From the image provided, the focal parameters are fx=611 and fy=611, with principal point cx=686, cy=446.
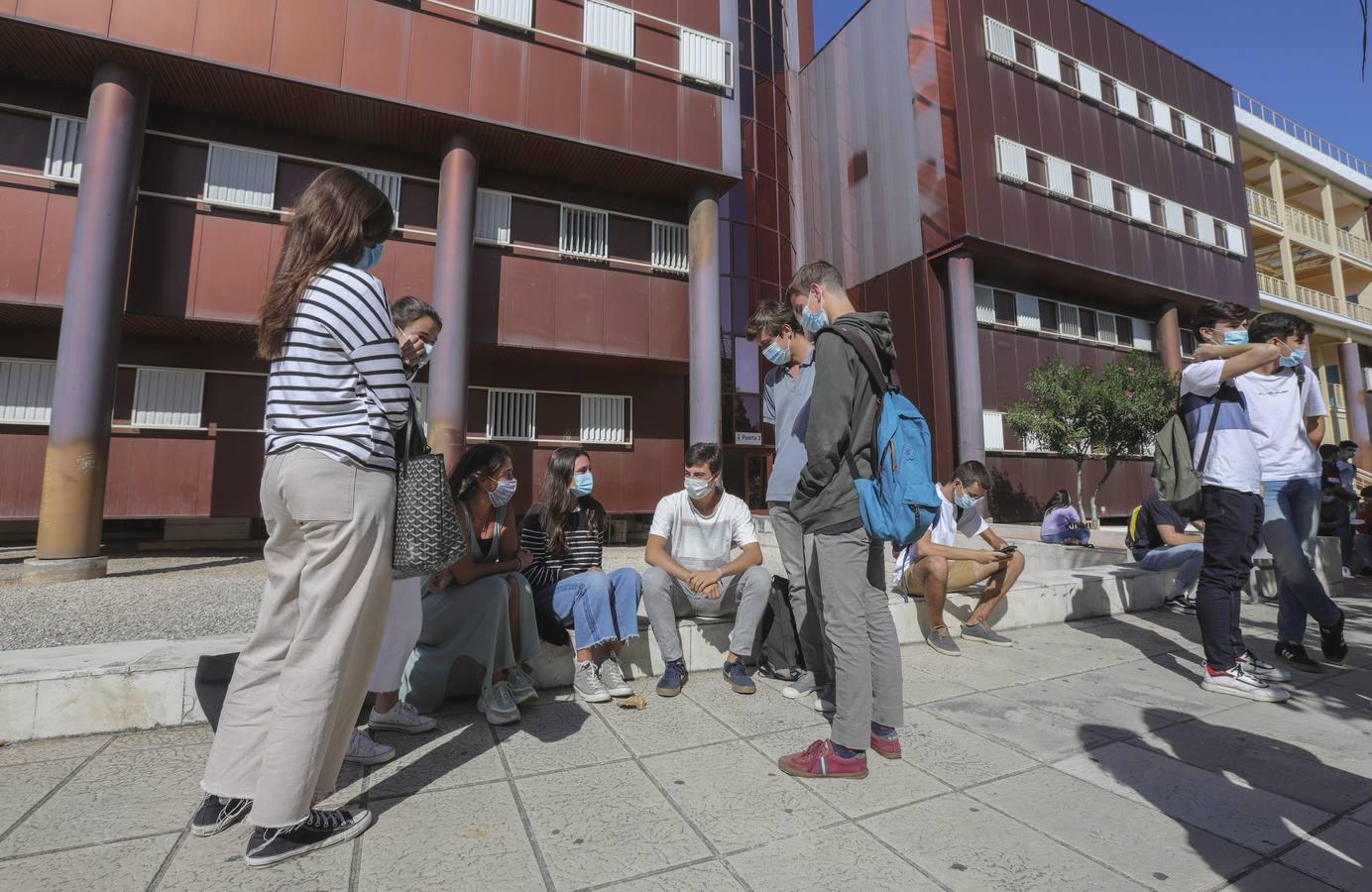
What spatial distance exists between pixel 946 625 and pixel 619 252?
981cm

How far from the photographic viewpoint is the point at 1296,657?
13.1 ft

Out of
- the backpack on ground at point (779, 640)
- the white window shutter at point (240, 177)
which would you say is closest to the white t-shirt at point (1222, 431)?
the backpack on ground at point (779, 640)

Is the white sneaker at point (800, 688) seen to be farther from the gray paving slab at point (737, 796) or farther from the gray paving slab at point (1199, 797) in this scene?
the gray paving slab at point (1199, 797)

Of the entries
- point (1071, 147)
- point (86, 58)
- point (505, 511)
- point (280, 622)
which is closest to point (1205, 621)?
point (505, 511)

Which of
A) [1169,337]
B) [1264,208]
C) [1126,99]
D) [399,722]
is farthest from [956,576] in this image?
[1264,208]

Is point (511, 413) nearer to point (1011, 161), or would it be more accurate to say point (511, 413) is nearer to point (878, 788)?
point (878, 788)

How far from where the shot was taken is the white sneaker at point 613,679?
3340 millimetres

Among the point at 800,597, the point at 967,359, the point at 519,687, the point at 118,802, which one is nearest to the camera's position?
the point at 118,802

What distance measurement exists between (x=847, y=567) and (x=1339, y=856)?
169 cm

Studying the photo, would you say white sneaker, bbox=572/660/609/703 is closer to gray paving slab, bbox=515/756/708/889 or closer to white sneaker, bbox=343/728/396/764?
gray paving slab, bbox=515/756/708/889

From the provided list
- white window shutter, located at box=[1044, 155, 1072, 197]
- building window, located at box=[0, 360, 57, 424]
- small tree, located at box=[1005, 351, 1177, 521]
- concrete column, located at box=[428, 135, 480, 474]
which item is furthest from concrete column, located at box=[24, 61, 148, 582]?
white window shutter, located at box=[1044, 155, 1072, 197]

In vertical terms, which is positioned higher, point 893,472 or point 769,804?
point 893,472

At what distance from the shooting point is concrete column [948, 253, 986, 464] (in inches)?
573

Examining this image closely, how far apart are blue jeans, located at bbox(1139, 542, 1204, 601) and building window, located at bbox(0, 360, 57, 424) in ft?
48.3
